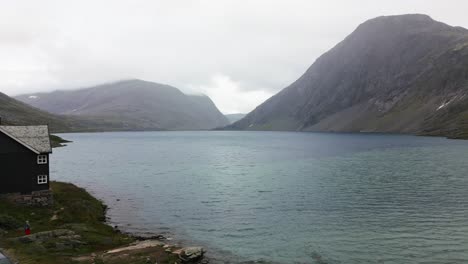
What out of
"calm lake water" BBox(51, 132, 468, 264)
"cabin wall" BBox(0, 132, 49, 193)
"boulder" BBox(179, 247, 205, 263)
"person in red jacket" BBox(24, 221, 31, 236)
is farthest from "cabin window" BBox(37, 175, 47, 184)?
"boulder" BBox(179, 247, 205, 263)

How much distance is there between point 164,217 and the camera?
193 feet

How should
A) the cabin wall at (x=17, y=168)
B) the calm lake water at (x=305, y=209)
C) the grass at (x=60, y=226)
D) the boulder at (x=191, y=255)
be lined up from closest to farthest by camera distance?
the grass at (x=60, y=226), the boulder at (x=191, y=255), the calm lake water at (x=305, y=209), the cabin wall at (x=17, y=168)

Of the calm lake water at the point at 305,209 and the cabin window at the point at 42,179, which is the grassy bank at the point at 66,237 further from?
the calm lake water at the point at 305,209

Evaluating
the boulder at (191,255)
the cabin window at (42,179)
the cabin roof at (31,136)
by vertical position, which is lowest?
the boulder at (191,255)

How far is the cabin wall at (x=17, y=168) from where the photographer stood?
175 feet

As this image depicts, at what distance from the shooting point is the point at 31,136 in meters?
57.8

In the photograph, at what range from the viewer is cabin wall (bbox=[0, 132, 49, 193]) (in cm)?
5325

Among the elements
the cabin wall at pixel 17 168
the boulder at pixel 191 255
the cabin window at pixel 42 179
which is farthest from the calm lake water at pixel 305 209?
the cabin wall at pixel 17 168

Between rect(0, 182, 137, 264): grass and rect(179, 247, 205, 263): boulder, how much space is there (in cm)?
842

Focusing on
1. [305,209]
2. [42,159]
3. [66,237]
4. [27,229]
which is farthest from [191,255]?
[42,159]

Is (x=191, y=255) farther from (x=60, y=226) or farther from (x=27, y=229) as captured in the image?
(x=60, y=226)

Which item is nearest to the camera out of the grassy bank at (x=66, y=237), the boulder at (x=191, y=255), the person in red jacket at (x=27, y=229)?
the grassy bank at (x=66, y=237)

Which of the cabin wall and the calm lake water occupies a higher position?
the cabin wall

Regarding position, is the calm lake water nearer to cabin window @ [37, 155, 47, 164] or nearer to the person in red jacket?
cabin window @ [37, 155, 47, 164]
